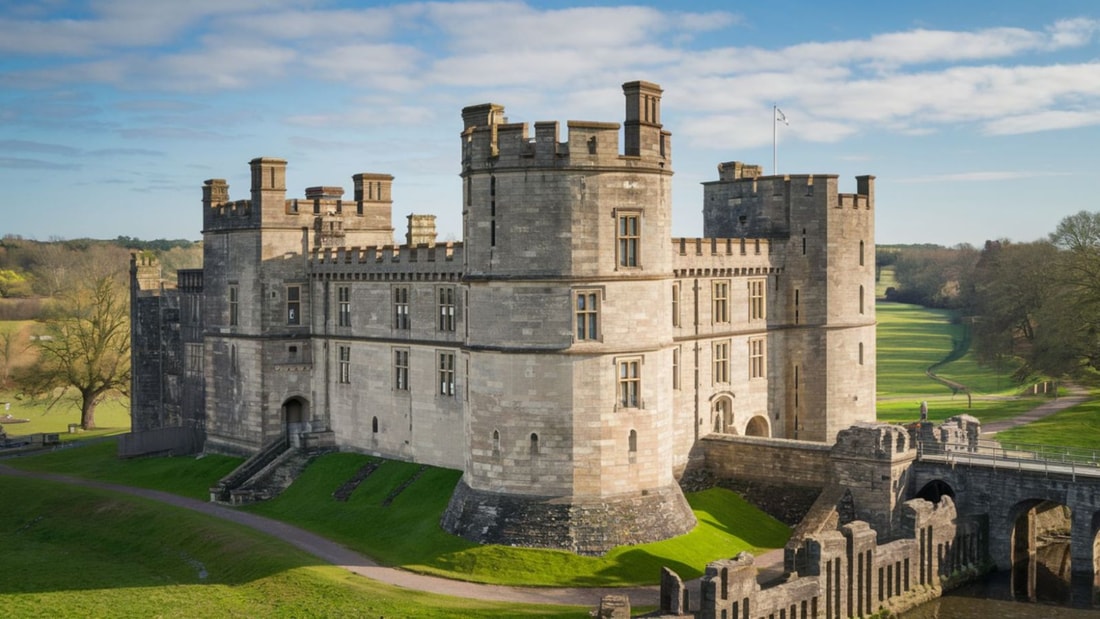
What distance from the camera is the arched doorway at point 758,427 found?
49812mm

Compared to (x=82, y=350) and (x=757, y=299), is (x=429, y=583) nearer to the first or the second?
(x=757, y=299)

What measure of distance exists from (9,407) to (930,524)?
71775 millimetres

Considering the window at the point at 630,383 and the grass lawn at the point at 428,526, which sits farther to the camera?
the window at the point at 630,383

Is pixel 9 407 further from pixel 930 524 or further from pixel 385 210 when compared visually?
pixel 930 524

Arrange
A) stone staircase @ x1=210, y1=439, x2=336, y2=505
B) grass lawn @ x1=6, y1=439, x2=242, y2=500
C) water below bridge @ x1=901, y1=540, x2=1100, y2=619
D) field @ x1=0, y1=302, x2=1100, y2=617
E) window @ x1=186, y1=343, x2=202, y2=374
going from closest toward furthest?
field @ x1=0, y1=302, x2=1100, y2=617 < water below bridge @ x1=901, y1=540, x2=1100, y2=619 < stone staircase @ x1=210, y1=439, x2=336, y2=505 < grass lawn @ x1=6, y1=439, x2=242, y2=500 < window @ x1=186, y1=343, x2=202, y2=374

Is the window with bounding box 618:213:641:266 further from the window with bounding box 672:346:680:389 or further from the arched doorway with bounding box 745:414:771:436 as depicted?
the arched doorway with bounding box 745:414:771:436

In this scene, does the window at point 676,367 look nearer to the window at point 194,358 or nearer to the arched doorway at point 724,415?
the arched doorway at point 724,415

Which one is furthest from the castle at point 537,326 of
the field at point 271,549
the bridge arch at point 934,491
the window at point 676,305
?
the bridge arch at point 934,491

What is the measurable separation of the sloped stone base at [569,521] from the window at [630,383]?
2.95m

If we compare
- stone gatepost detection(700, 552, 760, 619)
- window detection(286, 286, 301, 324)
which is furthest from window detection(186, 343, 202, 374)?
stone gatepost detection(700, 552, 760, 619)

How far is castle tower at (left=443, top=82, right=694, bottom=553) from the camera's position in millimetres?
36031

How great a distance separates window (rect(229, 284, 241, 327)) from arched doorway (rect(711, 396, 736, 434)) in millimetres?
22024

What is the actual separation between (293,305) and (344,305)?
105 inches

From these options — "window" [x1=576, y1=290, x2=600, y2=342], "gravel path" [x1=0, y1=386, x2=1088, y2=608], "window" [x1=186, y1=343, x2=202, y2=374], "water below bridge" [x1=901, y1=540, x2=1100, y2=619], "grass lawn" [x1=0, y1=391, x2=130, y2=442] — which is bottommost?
"water below bridge" [x1=901, y1=540, x2=1100, y2=619]
